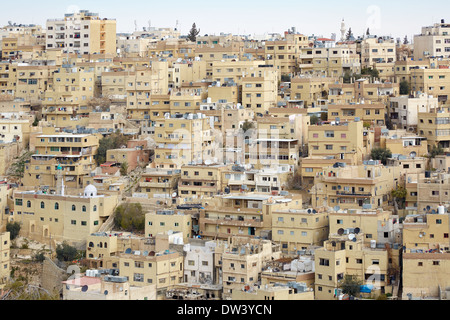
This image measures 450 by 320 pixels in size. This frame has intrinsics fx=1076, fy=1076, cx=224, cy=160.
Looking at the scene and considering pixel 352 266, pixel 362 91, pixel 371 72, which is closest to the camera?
pixel 352 266

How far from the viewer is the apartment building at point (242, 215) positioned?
64.6ft

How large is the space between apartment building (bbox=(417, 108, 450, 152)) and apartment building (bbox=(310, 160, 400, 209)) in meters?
2.35

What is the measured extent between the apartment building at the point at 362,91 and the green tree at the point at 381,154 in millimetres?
2923

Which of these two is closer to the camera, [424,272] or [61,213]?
[424,272]

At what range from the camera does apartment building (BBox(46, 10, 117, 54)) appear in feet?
107

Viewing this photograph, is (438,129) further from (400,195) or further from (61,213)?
(61,213)

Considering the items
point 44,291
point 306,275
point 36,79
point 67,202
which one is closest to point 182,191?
point 67,202

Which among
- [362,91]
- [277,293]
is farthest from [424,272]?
[362,91]

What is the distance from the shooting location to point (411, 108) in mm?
24250

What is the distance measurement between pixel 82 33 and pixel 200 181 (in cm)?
1239

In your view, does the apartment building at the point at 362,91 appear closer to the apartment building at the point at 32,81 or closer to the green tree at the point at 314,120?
the green tree at the point at 314,120

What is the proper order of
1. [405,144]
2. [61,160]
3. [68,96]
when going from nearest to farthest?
1. [405,144]
2. [61,160]
3. [68,96]

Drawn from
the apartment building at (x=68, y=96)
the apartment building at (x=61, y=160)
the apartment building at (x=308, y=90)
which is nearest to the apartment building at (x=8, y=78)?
the apartment building at (x=68, y=96)

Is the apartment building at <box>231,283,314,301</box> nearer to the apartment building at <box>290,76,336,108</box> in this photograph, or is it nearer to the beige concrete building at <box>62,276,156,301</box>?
the beige concrete building at <box>62,276,156,301</box>
